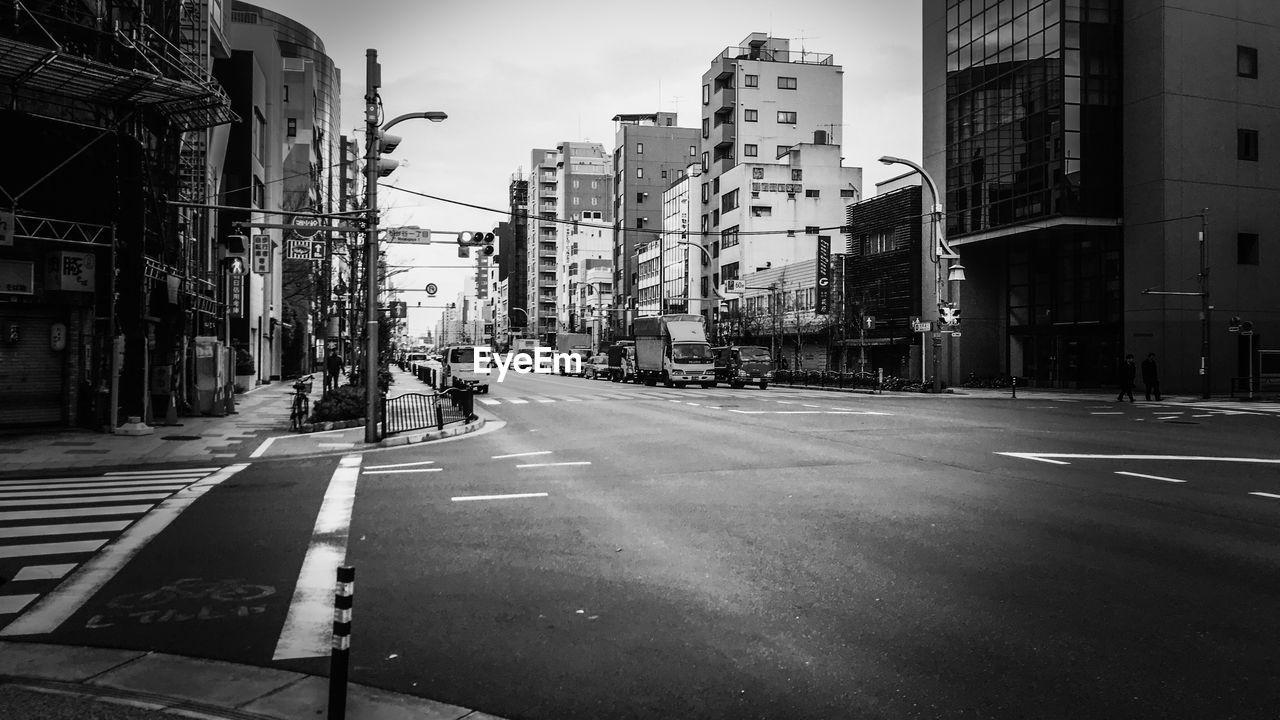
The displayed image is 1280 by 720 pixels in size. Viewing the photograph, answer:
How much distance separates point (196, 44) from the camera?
28.3 m

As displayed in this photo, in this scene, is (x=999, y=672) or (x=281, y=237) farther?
(x=281, y=237)

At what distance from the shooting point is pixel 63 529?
31.1ft

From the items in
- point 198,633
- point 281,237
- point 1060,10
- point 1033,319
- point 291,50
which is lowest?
point 198,633

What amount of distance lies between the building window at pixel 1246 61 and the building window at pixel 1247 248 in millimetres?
7429

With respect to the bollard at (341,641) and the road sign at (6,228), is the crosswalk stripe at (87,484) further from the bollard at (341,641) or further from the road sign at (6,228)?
the bollard at (341,641)

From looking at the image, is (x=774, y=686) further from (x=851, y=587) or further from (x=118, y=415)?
(x=118, y=415)

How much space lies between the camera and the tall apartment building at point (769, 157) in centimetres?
7769

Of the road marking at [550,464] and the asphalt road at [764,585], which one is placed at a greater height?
the asphalt road at [764,585]

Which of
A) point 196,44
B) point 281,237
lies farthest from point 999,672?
point 281,237

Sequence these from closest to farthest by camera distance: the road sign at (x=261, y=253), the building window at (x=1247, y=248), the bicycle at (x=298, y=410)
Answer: the bicycle at (x=298, y=410) → the road sign at (x=261, y=253) → the building window at (x=1247, y=248)

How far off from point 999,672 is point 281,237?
2256 inches

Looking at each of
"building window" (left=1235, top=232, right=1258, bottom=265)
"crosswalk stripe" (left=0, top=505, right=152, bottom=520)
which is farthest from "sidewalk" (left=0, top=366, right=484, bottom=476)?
"building window" (left=1235, top=232, right=1258, bottom=265)

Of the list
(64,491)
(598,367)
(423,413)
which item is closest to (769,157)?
(598,367)

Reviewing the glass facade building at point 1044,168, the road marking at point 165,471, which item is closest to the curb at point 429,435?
the road marking at point 165,471
